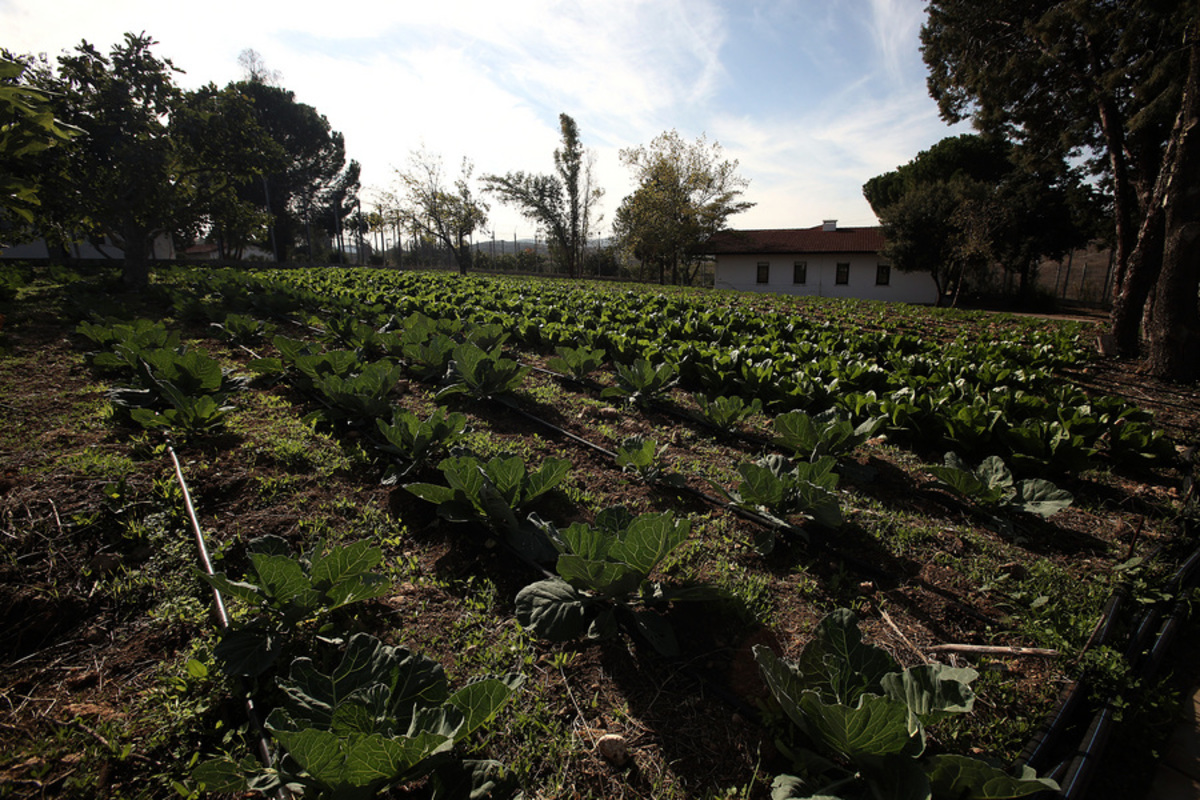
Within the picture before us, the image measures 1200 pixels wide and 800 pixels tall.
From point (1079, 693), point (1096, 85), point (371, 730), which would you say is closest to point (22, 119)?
point (371, 730)

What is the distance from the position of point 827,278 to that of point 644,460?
34287mm

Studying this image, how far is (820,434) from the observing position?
11.6ft

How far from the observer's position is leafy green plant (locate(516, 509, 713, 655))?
6.43ft

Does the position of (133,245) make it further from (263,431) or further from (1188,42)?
(1188,42)

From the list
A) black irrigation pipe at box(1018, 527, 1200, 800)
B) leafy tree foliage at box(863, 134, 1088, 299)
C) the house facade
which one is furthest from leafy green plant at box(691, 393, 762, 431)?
the house facade

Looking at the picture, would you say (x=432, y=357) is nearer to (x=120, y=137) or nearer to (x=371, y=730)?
(x=371, y=730)

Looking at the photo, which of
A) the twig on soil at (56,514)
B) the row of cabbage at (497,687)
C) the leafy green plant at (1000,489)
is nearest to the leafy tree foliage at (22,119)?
the twig on soil at (56,514)

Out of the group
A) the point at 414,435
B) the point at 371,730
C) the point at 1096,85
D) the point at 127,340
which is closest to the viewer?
the point at 371,730

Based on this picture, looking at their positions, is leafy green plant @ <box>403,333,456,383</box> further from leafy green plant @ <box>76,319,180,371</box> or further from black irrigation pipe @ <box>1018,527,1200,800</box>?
black irrigation pipe @ <box>1018,527,1200,800</box>

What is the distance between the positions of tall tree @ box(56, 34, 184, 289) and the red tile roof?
30.5 m

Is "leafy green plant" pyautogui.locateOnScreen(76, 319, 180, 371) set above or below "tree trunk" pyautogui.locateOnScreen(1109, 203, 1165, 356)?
below

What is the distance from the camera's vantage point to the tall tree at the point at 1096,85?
874 cm

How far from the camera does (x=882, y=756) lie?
1.38 m

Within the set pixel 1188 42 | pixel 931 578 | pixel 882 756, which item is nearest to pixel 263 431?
pixel 882 756
